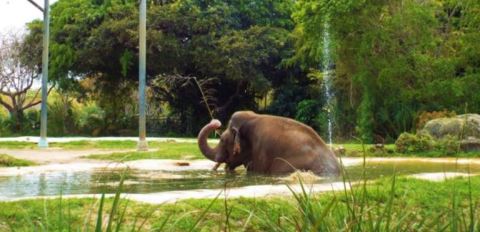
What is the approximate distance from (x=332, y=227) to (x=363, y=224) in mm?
118

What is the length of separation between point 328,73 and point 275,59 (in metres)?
5.12

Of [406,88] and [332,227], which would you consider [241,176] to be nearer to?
[332,227]

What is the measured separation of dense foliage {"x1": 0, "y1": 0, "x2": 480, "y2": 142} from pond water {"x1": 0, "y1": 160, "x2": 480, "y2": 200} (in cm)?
916

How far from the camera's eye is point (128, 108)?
113ft

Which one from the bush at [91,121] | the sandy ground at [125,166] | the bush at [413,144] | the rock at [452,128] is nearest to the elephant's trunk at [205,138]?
the sandy ground at [125,166]

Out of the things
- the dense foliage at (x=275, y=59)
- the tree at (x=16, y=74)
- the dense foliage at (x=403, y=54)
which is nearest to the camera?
the dense foliage at (x=403, y=54)

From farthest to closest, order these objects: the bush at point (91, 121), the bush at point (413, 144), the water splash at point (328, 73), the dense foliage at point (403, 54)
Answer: the bush at point (91, 121) → the water splash at point (328, 73) → the dense foliage at point (403, 54) → the bush at point (413, 144)

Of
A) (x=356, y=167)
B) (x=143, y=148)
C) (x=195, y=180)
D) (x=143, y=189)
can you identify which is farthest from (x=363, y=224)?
(x=143, y=148)

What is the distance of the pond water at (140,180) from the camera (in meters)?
7.36

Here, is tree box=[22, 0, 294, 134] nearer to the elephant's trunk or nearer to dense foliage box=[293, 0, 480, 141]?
dense foliage box=[293, 0, 480, 141]

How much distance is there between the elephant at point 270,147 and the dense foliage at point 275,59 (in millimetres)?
8942

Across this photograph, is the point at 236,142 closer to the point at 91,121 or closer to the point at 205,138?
the point at 205,138

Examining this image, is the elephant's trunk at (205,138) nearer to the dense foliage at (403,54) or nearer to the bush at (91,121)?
the dense foliage at (403,54)

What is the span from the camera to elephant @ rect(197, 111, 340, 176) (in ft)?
29.9
